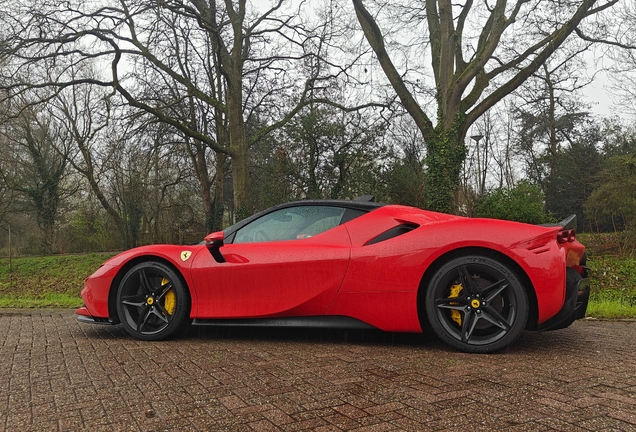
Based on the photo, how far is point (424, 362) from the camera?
10.4 feet

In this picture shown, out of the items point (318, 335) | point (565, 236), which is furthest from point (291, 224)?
point (565, 236)

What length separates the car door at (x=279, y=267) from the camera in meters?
3.76

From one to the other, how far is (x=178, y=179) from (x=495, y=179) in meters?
17.4

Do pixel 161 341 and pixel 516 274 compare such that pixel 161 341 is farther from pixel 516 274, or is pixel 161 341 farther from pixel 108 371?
pixel 516 274

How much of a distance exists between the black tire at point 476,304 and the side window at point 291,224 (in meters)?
0.97

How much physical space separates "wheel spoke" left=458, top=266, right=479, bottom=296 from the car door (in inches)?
32.2

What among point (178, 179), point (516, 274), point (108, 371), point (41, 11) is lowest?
point (108, 371)

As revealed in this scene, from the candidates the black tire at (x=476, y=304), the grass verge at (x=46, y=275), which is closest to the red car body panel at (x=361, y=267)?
the black tire at (x=476, y=304)

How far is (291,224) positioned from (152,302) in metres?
1.32

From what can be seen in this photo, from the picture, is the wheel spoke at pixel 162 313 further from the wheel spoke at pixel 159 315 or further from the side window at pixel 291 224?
the side window at pixel 291 224

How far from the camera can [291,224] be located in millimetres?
4129

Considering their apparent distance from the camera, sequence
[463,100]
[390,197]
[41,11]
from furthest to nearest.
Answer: [390,197] < [463,100] < [41,11]

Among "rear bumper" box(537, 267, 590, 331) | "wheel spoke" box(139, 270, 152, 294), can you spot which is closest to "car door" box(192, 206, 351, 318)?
"wheel spoke" box(139, 270, 152, 294)

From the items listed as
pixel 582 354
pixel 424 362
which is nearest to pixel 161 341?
pixel 424 362
